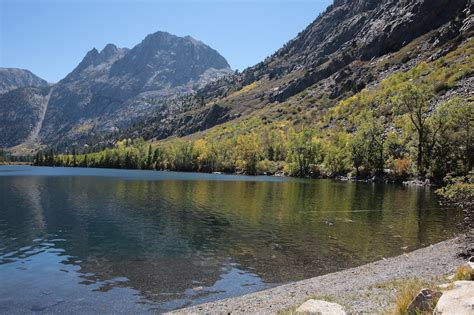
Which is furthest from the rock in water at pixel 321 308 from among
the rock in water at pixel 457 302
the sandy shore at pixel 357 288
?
the rock in water at pixel 457 302

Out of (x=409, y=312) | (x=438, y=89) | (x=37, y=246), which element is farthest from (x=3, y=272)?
(x=438, y=89)

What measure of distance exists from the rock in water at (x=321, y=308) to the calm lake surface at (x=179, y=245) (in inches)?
333

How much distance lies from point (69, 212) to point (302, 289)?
44119 millimetres

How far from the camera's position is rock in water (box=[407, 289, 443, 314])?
38.5ft

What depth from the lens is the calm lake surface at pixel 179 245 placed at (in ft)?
80.2

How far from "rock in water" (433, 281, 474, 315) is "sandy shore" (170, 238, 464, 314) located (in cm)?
534

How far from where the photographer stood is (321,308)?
16250mm

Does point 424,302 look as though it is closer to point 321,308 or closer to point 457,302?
point 457,302

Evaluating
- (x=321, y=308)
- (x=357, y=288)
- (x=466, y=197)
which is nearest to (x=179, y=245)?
(x=357, y=288)

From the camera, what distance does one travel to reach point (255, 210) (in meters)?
59.0

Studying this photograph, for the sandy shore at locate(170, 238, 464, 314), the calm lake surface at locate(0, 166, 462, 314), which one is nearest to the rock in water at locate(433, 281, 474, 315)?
the sandy shore at locate(170, 238, 464, 314)

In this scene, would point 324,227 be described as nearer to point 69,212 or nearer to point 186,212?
point 186,212

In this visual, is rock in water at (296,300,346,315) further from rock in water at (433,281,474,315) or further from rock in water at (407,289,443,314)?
rock in water at (433,281,474,315)

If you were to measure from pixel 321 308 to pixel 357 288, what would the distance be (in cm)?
659
